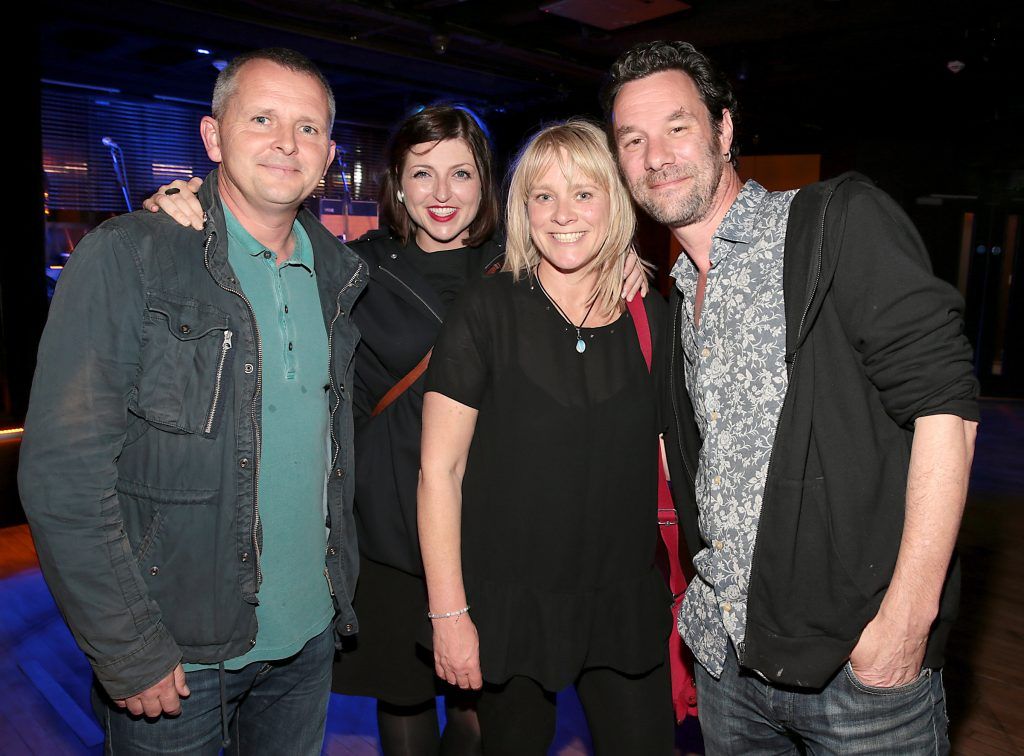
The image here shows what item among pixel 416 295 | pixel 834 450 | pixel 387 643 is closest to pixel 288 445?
pixel 416 295

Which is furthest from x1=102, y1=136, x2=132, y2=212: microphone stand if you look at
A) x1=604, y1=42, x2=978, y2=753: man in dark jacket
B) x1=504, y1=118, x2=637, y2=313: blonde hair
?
x1=604, y1=42, x2=978, y2=753: man in dark jacket

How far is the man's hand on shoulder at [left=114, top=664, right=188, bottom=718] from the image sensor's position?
1460 mm

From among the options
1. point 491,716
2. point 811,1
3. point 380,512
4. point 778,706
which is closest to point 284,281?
point 380,512

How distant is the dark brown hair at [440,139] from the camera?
2.21 meters

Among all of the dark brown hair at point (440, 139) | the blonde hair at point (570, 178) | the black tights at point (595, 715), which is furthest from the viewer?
the dark brown hair at point (440, 139)

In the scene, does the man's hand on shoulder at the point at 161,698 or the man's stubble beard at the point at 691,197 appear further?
the man's stubble beard at the point at 691,197

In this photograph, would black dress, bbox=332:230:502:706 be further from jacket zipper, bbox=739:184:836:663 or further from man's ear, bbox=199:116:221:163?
jacket zipper, bbox=739:184:836:663

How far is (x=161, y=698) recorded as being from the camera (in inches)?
58.1

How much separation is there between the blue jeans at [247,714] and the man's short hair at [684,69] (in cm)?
153

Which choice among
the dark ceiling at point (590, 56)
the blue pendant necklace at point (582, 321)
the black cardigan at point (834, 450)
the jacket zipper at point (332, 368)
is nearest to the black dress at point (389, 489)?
the jacket zipper at point (332, 368)

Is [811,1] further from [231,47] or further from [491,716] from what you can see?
[491,716]

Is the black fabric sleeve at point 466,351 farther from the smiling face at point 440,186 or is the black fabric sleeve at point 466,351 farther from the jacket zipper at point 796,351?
the jacket zipper at point 796,351

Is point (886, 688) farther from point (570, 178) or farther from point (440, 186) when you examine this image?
point (440, 186)

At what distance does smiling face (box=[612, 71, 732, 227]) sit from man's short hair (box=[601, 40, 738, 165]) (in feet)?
0.05
